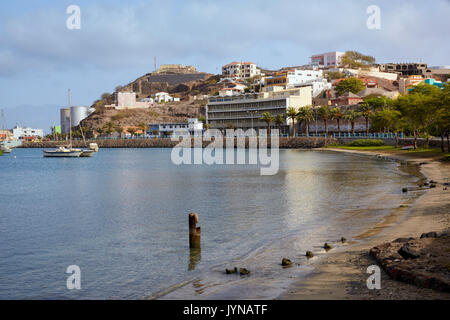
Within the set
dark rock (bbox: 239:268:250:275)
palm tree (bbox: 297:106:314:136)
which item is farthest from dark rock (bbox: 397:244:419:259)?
palm tree (bbox: 297:106:314:136)

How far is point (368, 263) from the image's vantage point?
16.8m

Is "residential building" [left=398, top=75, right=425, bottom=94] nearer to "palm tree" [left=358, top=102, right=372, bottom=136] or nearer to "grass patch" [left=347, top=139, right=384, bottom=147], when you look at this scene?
"palm tree" [left=358, top=102, right=372, bottom=136]

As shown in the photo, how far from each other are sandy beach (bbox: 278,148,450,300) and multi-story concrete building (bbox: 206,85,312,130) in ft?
463

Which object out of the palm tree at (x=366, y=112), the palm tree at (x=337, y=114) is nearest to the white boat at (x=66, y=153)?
the palm tree at (x=337, y=114)

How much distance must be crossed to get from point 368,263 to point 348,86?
170 m

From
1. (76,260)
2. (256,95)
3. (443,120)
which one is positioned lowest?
(76,260)

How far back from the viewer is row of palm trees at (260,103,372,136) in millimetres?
134625

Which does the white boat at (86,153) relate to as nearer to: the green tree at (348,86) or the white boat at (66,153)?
the white boat at (66,153)

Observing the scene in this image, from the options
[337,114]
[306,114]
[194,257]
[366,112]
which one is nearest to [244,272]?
[194,257]

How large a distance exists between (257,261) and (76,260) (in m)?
8.22

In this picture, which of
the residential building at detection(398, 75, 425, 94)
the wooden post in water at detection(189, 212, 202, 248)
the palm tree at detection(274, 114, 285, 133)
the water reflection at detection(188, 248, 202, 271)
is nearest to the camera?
the water reflection at detection(188, 248, 202, 271)

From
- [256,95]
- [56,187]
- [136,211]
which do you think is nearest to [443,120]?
[136,211]

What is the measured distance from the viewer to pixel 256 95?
185250 millimetres
